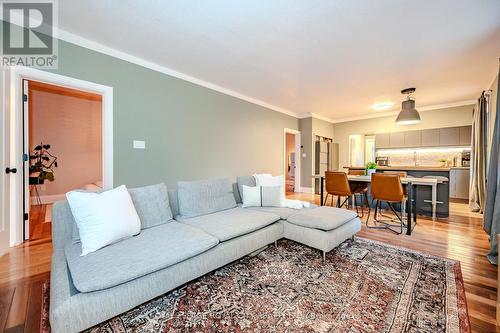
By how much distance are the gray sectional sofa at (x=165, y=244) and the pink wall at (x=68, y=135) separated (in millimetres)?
4705

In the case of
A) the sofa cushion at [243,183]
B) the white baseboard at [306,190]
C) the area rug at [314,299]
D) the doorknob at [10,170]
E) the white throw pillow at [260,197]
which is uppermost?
the doorknob at [10,170]

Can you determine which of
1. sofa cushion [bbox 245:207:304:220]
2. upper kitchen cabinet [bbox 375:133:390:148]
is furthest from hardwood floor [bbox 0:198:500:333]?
upper kitchen cabinet [bbox 375:133:390:148]

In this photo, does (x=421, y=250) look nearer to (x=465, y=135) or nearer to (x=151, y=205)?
(x=151, y=205)

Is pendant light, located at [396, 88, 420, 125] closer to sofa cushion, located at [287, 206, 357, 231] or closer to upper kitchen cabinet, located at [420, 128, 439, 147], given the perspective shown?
upper kitchen cabinet, located at [420, 128, 439, 147]

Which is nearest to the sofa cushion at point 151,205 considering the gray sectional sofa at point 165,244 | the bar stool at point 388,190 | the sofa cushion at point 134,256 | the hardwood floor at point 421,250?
the gray sectional sofa at point 165,244

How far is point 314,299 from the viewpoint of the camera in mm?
1552

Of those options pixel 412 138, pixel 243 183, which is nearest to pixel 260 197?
pixel 243 183

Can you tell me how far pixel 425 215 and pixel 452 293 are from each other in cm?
303

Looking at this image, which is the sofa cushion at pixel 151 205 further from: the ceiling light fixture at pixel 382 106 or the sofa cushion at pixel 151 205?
the ceiling light fixture at pixel 382 106

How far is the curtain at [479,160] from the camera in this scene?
404 centimetres

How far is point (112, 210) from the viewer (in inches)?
64.9

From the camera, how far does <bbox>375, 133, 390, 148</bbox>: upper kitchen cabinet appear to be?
6551mm

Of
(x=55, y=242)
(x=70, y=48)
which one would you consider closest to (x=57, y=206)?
(x=55, y=242)

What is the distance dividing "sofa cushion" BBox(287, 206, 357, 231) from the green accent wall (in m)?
2.30
